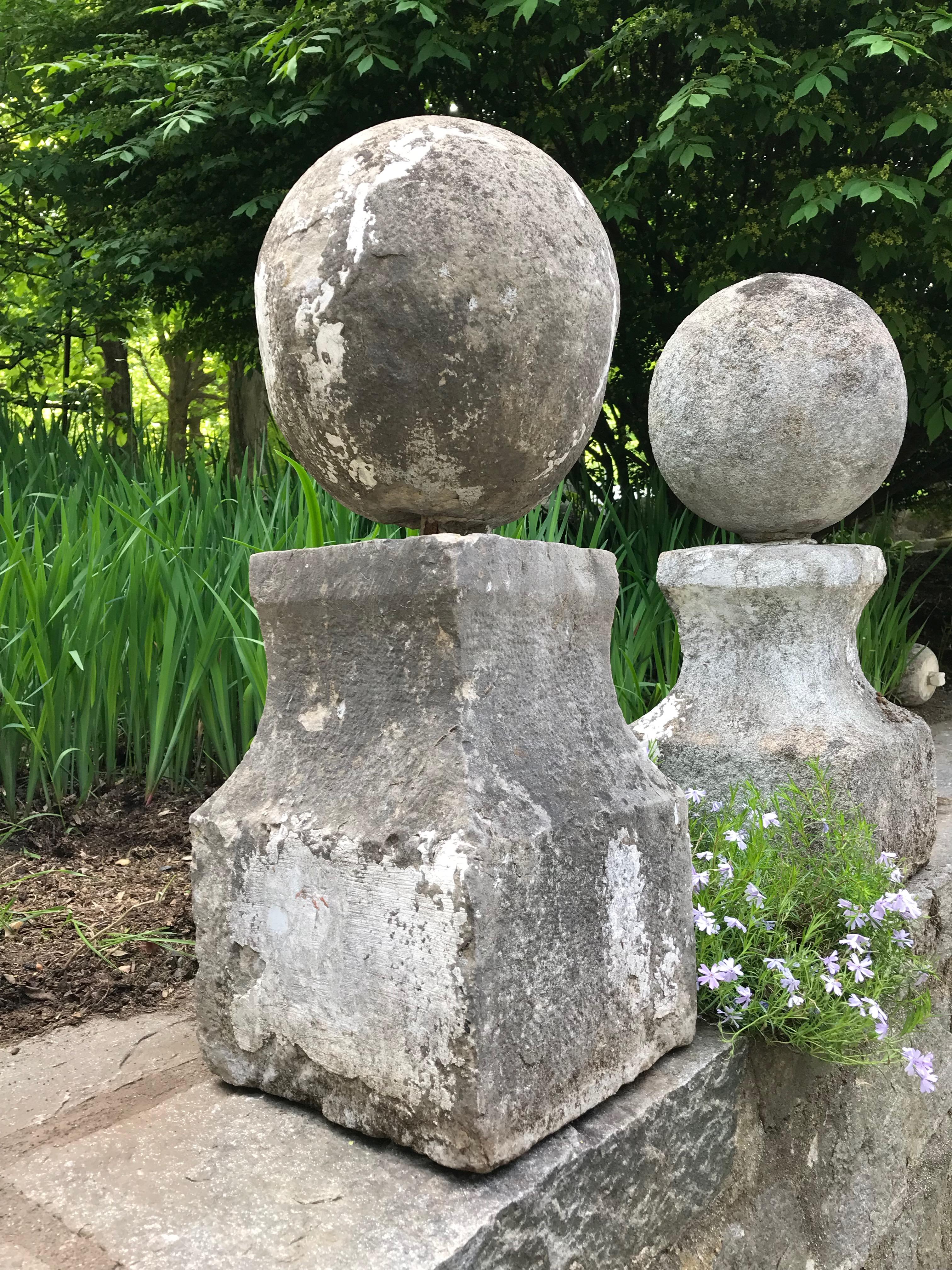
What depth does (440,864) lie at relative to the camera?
1188 millimetres

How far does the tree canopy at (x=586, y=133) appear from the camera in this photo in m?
3.90

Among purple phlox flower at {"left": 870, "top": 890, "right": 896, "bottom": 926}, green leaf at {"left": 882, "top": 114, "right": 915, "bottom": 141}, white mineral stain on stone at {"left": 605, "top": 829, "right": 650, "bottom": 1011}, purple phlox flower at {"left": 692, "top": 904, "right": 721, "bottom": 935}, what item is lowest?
purple phlox flower at {"left": 870, "top": 890, "right": 896, "bottom": 926}

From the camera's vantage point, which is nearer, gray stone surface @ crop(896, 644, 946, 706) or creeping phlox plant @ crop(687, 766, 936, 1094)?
creeping phlox plant @ crop(687, 766, 936, 1094)

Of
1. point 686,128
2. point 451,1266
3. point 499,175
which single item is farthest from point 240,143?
point 451,1266

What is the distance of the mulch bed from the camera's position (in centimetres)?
173

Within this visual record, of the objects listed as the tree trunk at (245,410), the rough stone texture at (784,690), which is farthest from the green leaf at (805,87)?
the tree trunk at (245,410)

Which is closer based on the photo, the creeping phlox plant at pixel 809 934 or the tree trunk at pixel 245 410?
the creeping phlox plant at pixel 809 934

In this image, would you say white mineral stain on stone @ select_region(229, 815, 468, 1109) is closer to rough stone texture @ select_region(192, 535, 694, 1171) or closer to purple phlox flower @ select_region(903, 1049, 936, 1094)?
rough stone texture @ select_region(192, 535, 694, 1171)

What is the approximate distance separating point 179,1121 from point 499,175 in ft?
4.46

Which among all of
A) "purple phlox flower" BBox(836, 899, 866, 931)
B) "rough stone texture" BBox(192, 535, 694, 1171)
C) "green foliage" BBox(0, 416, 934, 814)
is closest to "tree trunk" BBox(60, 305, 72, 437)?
"green foliage" BBox(0, 416, 934, 814)

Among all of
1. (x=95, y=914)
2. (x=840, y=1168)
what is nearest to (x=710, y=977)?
(x=840, y=1168)

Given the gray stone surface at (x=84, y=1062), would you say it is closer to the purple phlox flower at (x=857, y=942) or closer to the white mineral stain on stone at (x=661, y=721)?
the purple phlox flower at (x=857, y=942)

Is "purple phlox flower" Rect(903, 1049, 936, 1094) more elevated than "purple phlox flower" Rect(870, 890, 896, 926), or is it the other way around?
"purple phlox flower" Rect(870, 890, 896, 926)

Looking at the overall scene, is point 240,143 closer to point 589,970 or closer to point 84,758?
point 84,758
